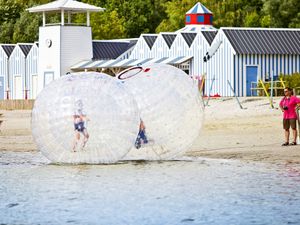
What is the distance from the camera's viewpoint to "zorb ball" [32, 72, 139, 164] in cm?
2042

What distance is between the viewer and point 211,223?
15102 mm

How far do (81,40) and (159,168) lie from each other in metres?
44.8

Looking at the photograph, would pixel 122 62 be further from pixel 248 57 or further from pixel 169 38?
pixel 248 57

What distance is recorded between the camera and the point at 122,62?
6181 cm

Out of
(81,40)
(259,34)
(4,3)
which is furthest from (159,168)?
(4,3)

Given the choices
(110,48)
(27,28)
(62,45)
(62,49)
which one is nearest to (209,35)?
(62,45)

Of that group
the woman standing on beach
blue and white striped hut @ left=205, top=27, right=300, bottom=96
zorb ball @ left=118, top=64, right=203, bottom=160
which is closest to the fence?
blue and white striped hut @ left=205, top=27, right=300, bottom=96

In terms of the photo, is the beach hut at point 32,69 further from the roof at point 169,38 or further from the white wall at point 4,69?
the roof at point 169,38

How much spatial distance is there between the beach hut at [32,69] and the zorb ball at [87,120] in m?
49.0

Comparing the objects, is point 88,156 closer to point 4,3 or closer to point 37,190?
point 37,190

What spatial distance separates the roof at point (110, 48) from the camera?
68375mm

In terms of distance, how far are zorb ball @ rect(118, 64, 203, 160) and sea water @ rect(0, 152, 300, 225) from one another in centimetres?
46

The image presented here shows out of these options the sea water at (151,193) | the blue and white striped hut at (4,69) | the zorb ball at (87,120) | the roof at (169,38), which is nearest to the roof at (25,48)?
the blue and white striped hut at (4,69)

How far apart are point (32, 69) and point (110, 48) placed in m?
5.66
